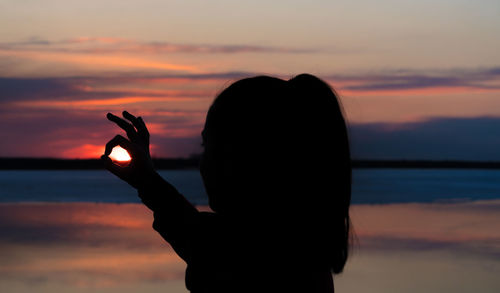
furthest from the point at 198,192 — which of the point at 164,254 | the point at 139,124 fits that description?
the point at 139,124

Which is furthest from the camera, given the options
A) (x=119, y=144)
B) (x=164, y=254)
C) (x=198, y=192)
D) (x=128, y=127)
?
(x=198, y=192)

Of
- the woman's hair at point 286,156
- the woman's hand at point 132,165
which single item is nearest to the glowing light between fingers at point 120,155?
the woman's hand at point 132,165

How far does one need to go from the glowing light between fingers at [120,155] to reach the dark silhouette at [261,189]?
0.6 inches

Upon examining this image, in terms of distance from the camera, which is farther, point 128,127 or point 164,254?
point 164,254

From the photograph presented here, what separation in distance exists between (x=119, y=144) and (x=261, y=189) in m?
0.30

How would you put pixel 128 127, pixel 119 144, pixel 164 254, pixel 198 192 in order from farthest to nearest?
pixel 198 192 → pixel 164 254 → pixel 128 127 → pixel 119 144

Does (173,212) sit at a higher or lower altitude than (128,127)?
lower

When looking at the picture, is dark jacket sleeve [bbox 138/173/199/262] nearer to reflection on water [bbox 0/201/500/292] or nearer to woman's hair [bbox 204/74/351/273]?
woman's hair [bbox 204/74/351/273]

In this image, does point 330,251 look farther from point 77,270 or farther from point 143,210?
point 143,210

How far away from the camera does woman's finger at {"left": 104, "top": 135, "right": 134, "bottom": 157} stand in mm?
1611

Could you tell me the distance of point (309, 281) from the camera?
5.48 feet

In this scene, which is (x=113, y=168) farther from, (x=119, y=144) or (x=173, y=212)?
(x=173, y=212)

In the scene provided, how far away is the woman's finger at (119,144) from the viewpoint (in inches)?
63.4

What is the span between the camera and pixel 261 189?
1.64 meters
